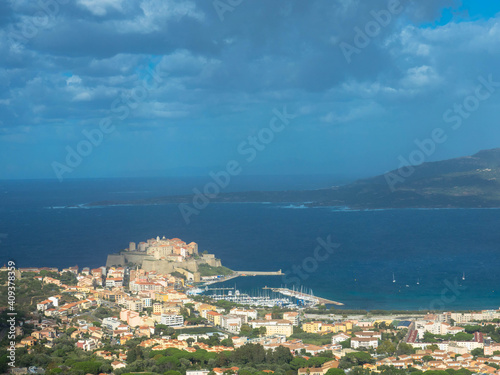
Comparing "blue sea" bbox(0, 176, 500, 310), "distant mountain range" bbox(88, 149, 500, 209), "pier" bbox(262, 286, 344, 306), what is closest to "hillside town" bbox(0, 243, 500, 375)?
"pier" bbox(262, 286, 344, 306)

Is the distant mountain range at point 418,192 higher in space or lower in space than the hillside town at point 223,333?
higher

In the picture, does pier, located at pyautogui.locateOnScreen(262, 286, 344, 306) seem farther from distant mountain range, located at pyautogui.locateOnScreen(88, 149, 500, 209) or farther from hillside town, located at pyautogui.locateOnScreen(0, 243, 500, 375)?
distant mountain range, located at pyautogui.locateOnScreen(88, 149, 500, 209)

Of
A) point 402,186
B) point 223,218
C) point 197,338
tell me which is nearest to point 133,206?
point 223,218

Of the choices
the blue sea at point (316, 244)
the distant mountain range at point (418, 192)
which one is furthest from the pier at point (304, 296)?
the distant mountain range at point (418, 192)

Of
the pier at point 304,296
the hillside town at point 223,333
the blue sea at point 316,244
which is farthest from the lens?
the blue sea at point 316,244

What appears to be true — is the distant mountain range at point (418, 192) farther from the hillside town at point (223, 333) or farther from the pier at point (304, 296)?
the hillside town at point (223, 333)

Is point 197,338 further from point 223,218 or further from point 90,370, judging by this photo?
point 223,218

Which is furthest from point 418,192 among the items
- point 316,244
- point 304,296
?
point 304,296
